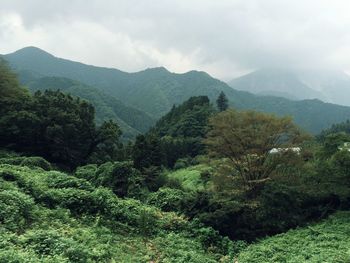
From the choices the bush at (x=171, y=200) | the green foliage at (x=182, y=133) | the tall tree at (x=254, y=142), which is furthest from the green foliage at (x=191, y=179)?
the tall tree at (x=254, y=142)

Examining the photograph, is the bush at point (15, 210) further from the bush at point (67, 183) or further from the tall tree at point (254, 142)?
the tall tree at point (254, 142)

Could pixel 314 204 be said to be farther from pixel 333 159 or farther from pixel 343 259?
pixel 343 259

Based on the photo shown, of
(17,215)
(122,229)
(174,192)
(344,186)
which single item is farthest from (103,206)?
(344,186)

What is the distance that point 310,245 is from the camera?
18.4m

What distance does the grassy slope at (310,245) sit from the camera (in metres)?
16.6

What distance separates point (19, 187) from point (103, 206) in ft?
13.7

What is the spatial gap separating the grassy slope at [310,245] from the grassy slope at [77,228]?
223cm

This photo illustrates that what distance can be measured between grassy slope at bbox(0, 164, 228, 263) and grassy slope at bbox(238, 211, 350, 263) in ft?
7.30

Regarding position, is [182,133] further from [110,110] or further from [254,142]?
[110,110]

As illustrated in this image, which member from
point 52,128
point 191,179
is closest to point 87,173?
point 52,128

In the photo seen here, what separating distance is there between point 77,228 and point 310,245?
1025 cm

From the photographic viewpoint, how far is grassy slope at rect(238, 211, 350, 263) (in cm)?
1656

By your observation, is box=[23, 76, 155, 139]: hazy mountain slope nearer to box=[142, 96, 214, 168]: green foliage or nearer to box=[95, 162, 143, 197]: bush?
box=[142, 96, 214, 168]: green foliage

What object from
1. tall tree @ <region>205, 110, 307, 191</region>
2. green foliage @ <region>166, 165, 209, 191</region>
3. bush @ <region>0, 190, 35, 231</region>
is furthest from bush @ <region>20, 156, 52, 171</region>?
bush @ <region>0, 190, 35, 231</region>
